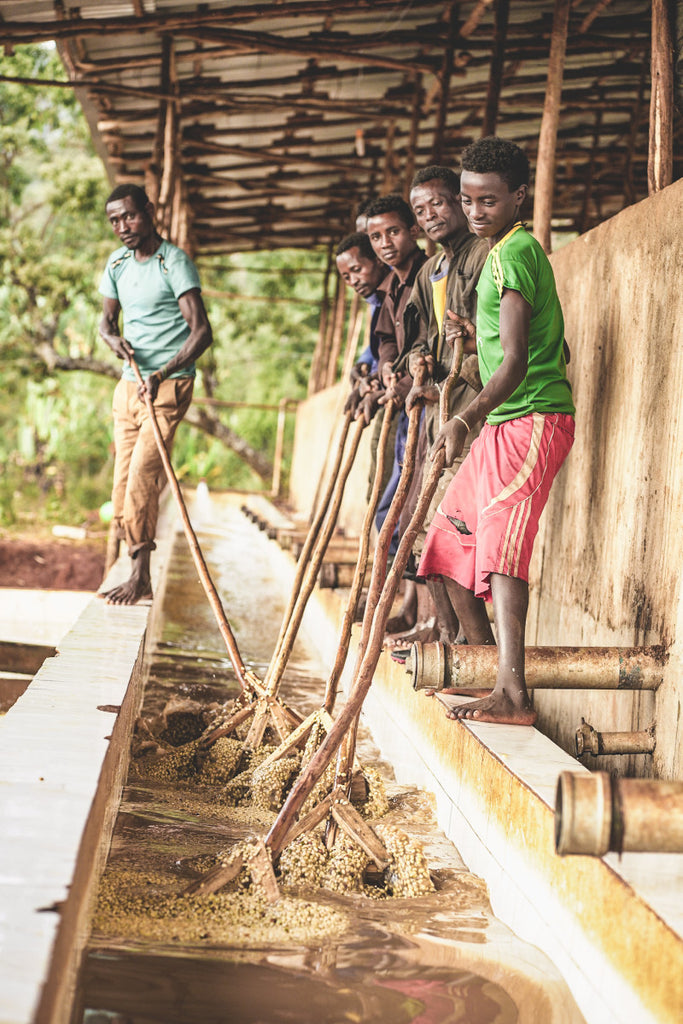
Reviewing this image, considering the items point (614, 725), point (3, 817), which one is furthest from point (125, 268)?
point (3, 817)

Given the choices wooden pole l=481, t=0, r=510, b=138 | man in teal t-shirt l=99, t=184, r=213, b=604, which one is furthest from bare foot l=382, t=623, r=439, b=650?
wooden pole l=481, t=0, r=510, b=138

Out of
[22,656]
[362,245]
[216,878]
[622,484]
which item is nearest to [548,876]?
[216,878]

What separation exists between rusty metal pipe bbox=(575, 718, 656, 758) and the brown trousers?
8.74 ft

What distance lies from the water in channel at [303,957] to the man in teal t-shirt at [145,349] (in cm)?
191

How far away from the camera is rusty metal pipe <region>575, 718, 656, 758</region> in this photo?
3220 millimetres

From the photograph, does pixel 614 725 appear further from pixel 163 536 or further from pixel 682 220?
pixel 163 536

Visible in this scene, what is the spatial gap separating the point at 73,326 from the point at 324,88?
15680mm

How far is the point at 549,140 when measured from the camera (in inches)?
210

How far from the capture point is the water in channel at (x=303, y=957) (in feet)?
6.82

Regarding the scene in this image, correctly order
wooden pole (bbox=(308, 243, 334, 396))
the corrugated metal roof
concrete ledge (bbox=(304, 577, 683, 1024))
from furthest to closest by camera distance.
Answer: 1. wooden pole (bbox=(308, 243, 334, 396))
2. the corrugated metal roof
3. concrete ledge (bbox=(304, 577, 683, 1024))

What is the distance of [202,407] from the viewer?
19.7 metres

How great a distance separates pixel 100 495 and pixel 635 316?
56.4ft

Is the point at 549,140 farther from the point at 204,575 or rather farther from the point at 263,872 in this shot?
the point at 263,872

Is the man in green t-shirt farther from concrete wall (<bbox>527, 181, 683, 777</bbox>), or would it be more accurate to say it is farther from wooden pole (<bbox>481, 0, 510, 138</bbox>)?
wooden pole (<bbox>481, 0, 510, 138</bbox>)
